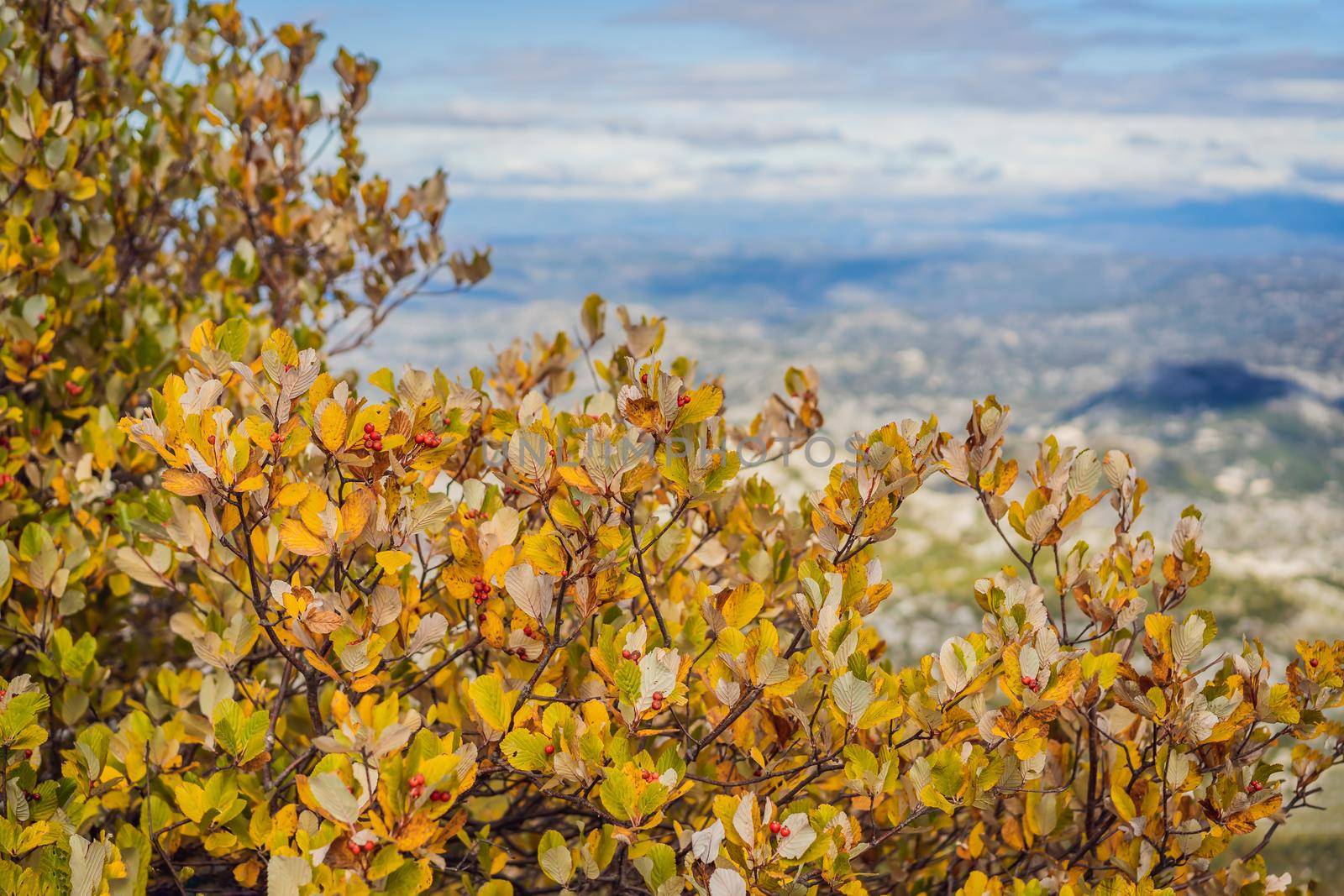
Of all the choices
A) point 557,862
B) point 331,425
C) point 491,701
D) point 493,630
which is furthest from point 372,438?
point 557,862

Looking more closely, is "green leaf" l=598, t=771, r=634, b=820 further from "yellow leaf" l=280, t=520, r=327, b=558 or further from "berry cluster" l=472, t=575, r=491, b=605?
"yellow leaf" l=280, t=520, r=327, b=558

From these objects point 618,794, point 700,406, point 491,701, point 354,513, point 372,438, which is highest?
point 700,406

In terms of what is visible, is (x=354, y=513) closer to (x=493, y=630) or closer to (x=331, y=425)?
(x=331, y=425)

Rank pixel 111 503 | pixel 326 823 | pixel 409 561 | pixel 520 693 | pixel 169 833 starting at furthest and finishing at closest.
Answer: pixel 111 503
pixel 169 833
pixel 520 693
pixel 409 561
pixel 326 823

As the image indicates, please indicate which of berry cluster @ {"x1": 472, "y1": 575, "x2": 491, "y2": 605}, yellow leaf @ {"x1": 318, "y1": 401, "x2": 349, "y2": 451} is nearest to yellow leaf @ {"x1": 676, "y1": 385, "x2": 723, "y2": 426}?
berry cluster @ {"x1": 472, "y1": 575, "x2": 491, "y2": 605}

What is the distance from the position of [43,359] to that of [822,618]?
17.1 feet

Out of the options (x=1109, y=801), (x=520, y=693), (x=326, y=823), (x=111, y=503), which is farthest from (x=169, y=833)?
(x=1109, y=801)

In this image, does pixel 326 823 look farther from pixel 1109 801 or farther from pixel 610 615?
pixel 1109 801

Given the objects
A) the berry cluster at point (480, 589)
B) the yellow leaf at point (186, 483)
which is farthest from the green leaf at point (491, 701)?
the yellow leaf at point (186, 483)

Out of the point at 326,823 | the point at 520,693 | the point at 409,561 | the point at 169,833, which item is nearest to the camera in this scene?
the point at 326,823

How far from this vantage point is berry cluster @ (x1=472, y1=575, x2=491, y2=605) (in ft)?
10.2

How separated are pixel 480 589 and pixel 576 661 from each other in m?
0.55

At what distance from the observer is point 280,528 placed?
8.82 ft

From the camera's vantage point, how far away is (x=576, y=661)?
3.43m
